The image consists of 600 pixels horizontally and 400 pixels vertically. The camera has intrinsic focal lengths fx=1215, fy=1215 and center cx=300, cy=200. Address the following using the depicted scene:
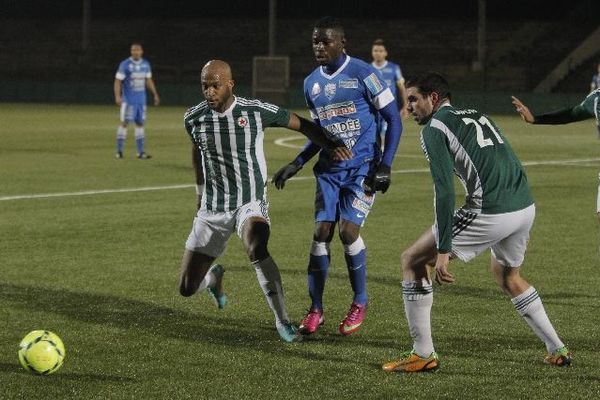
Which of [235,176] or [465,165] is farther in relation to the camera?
[235,176]

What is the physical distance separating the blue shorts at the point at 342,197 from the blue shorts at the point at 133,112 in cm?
1683

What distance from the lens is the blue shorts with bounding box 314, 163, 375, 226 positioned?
8578 mm

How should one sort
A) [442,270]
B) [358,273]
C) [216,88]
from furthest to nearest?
[358,273], [216,88], [442,270]

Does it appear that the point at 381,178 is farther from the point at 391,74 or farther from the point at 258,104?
the point at 391,74

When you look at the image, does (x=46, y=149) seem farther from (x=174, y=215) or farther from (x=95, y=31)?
(x=95, y=31)

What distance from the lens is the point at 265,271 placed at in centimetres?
805

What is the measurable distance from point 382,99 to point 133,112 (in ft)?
57.0

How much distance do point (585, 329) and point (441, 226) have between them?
2.26 m

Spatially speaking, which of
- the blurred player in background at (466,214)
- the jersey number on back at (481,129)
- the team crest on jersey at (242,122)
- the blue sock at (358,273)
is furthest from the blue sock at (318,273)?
the jersey number on back at (481,129)

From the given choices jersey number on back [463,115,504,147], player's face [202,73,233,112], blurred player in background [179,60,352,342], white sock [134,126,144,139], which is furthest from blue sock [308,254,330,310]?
white sock [134,126,144,139]

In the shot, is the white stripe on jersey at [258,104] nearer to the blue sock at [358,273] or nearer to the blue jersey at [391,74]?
the blue sock at [358,273]

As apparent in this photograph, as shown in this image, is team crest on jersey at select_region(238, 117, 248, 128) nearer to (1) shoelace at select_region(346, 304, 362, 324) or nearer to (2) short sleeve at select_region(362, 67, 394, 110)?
(2) short sleeve at select_region(362, 67, 394, 110)

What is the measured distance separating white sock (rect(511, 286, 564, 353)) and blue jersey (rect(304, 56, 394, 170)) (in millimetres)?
1894

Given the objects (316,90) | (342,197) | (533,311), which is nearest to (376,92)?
(316,90)
